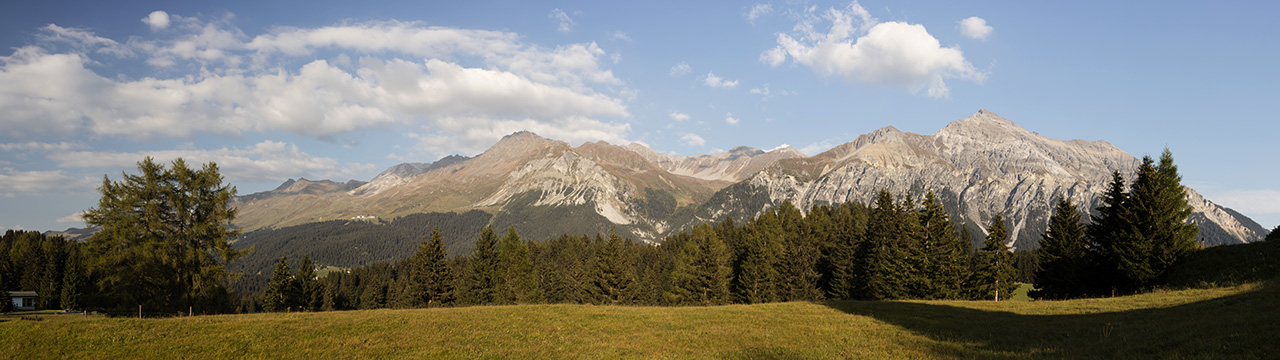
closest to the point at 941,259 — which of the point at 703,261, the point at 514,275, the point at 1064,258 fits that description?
the point at 1064,258

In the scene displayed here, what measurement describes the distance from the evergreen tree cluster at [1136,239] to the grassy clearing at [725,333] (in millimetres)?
8988

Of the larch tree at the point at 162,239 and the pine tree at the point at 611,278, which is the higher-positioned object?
the larch tree at the point at 162,239

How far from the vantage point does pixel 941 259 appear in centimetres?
5472

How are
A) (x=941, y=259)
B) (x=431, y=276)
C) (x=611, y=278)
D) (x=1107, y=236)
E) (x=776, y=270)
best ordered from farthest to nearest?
(x=611, y=278) < (x=776, y=270) < (x=431, y=276) < (x=941, y=259) < (x=1107, y=236)

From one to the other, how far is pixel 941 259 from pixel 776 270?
19255 millimetres

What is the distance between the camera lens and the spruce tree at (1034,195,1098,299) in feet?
156

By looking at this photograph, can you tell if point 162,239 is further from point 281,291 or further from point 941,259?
point 941,259

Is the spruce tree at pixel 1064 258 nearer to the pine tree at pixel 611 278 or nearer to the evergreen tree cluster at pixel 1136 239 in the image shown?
the evergreen tree cluster at pixel 1136 239

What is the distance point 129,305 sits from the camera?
1527 inches

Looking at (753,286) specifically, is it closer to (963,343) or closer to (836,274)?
(836,274)

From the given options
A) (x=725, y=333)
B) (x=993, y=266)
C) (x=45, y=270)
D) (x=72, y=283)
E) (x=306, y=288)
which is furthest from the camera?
(x=45, y=270)

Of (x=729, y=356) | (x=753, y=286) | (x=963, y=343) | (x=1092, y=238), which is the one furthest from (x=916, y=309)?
(x=753, y=286)

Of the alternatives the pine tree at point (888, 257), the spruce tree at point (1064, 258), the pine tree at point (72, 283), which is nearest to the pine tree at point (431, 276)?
the pine tree at point (888, 257)

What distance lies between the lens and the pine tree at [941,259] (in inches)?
2126
